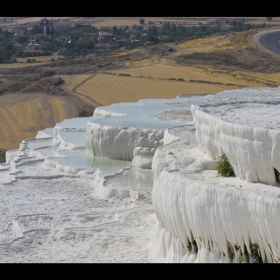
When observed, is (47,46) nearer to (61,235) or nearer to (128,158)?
(128,158)

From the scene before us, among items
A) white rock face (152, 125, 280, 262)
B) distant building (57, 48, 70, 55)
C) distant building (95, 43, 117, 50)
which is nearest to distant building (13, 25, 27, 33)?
distant building (95, 43, 117, 50)

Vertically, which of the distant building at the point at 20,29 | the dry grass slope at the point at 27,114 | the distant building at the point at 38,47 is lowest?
the distant building at the point at 20,29

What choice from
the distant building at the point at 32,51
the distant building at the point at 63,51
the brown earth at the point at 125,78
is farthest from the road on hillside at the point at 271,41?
the distant building at the point at 32,51

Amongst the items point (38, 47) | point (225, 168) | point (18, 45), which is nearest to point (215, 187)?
point (225, 168)

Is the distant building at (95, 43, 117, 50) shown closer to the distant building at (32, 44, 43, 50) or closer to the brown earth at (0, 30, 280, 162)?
the distant building at (32, 44, 43, 50)

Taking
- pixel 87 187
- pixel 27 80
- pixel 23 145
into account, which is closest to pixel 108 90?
pixel 27 80

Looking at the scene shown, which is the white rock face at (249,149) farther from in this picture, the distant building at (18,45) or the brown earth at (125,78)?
the distant building at (18,45)
